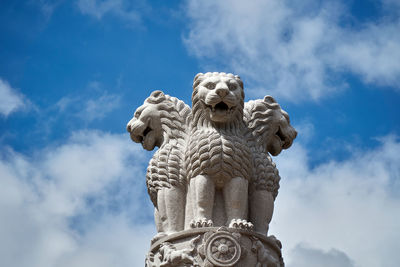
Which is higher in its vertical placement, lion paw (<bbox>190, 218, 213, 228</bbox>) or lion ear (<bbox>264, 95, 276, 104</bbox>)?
lion ear (<bbox>264, 95, 276, 104</bbox>)

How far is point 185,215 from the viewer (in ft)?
33.9

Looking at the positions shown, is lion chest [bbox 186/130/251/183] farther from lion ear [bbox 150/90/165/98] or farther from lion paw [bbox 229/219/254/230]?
lion ear [bbox 150/90/165/98]

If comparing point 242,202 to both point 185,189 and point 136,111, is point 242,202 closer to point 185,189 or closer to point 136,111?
point 185,189

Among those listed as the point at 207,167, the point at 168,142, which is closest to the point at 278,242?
the point at 207,167

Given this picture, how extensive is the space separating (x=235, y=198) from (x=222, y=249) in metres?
0.86

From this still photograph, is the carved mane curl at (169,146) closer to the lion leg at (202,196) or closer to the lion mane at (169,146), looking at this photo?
the lion mane at (169,146)

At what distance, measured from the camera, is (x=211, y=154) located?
10.3 meters

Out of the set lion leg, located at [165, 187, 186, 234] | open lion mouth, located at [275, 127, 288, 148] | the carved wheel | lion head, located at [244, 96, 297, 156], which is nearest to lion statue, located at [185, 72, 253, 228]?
lion leg, located at [165, 187, 186, 234]

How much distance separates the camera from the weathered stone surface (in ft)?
32.2

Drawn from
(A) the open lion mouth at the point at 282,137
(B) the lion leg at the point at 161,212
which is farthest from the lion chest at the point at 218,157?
(A) the open lion mouth at the point at 282,137

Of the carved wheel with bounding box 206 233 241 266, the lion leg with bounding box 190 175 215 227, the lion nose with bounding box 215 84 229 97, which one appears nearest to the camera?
the carved wheel with bounding box 206 233 241 266

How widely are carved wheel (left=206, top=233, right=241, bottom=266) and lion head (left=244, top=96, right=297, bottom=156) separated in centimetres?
190

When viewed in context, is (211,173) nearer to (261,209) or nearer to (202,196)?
(202,196)

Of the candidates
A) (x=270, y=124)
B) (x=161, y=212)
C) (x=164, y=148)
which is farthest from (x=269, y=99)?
(x=161, y=212)
